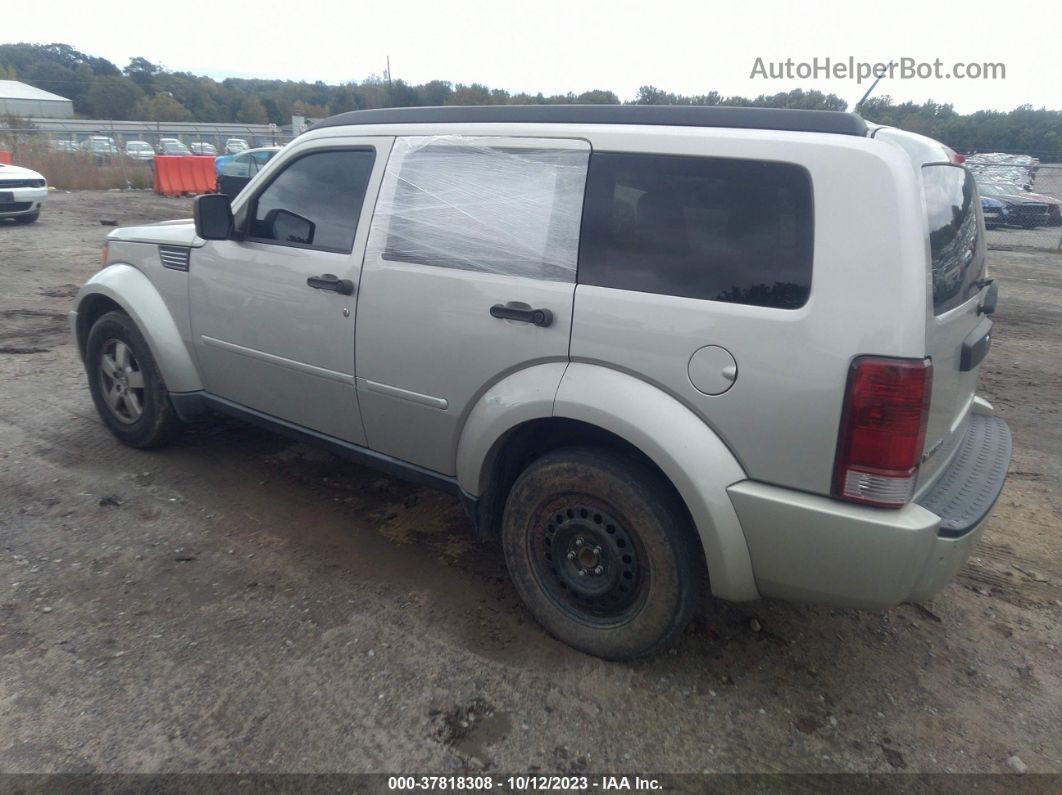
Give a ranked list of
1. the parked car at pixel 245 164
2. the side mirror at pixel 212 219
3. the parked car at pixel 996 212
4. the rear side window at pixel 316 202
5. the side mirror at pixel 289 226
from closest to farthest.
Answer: the rear side window at pixel 316 202
the side mirror at pixel 289 226
the side mirror at pixel 212 219
the parked car at pixel 996 212
the parked car at pixel 245 164

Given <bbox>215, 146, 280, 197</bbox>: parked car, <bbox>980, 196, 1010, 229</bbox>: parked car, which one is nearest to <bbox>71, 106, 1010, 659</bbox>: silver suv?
<bbox>215, 146, 280, 197</bbox>: parked car

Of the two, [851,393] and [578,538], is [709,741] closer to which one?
[578,538]

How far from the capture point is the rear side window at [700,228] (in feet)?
7.79

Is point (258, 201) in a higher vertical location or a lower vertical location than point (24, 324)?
higher

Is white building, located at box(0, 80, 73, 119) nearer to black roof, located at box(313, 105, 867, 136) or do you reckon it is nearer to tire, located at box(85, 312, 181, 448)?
tire, located at box(85, 312, 181, 448)

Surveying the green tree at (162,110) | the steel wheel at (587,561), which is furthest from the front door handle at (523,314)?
the green tree at (162,110)

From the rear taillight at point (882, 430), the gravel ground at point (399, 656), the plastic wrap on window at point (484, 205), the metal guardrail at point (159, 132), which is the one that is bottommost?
the gravel ground at point (399, 656)

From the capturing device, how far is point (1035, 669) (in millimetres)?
2971

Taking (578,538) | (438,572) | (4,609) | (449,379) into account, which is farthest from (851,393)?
(4,609)

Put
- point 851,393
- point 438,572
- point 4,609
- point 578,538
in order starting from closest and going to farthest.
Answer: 1. point 851,393
2. point 578,538
3. point 4,609
4. point 438,572

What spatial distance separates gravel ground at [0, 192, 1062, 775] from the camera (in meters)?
2.51

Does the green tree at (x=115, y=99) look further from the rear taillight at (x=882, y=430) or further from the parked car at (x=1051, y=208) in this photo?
the rear taillight at (x=882, y=430)

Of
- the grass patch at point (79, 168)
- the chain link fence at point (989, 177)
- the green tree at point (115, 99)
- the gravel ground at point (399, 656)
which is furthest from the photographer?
the green tree at point (115, 99)

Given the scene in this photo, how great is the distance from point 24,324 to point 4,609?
545cm
